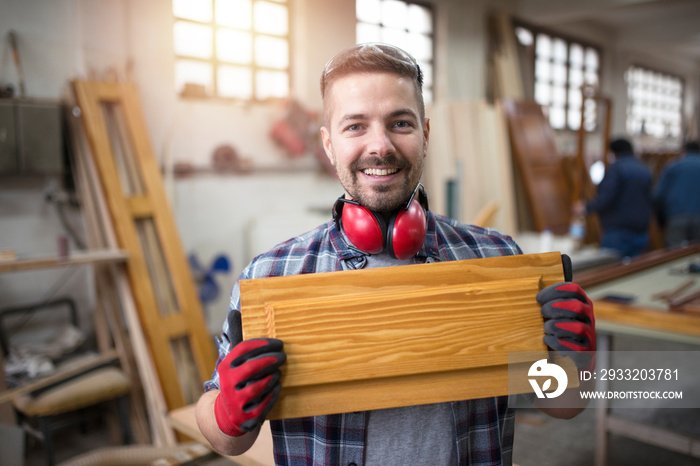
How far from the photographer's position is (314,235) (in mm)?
1325

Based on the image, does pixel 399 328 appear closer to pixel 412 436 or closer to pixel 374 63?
pixel 412 436

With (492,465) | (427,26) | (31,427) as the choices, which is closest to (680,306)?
(492,465)

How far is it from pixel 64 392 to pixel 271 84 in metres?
3.06

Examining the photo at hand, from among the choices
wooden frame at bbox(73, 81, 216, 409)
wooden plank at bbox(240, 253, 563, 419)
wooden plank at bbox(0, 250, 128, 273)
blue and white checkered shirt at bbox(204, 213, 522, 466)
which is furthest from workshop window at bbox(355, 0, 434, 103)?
wooden plank at bbox(240, 253, 563, 419)

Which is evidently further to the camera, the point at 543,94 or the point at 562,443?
the point at 543,94

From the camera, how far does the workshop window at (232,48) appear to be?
169 inches

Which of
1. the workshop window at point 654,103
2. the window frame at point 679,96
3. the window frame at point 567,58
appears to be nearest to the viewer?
the window frame at point 567,58

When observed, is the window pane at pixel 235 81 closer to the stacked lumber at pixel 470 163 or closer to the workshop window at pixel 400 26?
the workshop window at pixel 400 26

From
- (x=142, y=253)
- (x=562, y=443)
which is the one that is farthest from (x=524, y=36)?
(x=142, y=253)

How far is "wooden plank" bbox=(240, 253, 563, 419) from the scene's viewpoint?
3.34 feet

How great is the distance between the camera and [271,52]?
4.87 m

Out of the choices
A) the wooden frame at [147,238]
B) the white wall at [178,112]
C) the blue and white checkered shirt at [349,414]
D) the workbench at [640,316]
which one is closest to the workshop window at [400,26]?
the white wall at [178,112]

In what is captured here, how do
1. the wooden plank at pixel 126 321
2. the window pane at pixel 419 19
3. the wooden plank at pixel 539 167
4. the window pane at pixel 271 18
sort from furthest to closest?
the wooden plank at pixel 539 167
the window pane at pixel 419 19
the window pane at pixel 271 18
the wooden plank at pixel 126 321

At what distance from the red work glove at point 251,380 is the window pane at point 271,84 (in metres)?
4.11
